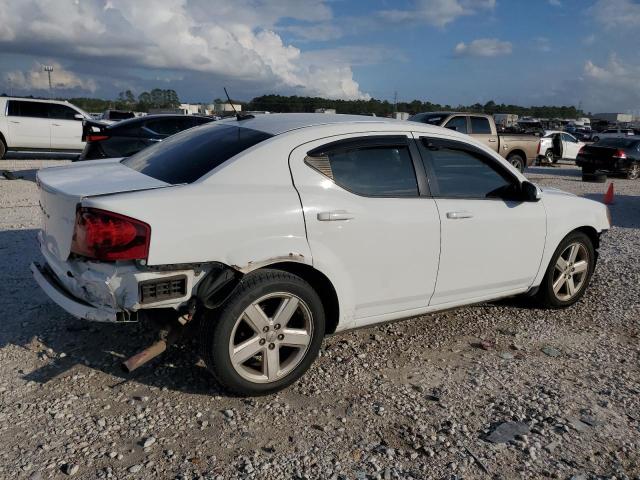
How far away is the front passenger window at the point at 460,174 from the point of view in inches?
160

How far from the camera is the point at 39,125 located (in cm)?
1583

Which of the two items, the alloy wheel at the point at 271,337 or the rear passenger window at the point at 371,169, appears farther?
the rear passenger window at the point at 371,169

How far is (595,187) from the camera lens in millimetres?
15883

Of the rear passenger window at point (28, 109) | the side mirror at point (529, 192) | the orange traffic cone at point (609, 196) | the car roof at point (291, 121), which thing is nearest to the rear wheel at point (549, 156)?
the orange traffic cone at point (609, 196)

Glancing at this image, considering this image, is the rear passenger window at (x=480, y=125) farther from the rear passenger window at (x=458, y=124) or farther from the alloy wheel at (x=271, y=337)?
the alloy wheel at (x=271, y=337)

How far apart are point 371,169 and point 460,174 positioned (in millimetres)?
838

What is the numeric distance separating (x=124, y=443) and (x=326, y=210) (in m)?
1.71

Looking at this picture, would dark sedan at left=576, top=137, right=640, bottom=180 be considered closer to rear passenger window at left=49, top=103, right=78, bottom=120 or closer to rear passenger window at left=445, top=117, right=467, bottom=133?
rear passenger window at left=445, top=117, right=467, bottom=133

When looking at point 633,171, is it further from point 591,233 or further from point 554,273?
point 554,273

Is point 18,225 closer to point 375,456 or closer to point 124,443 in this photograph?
point 124,443

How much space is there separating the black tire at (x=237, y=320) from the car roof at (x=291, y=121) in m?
1.01

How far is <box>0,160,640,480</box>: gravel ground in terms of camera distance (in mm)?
2830

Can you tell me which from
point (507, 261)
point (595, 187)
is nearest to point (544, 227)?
point (507, 261)

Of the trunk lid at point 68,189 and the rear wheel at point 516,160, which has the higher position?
the trunk lid at point 68,189
